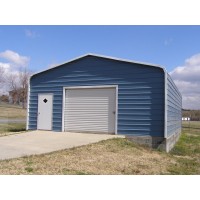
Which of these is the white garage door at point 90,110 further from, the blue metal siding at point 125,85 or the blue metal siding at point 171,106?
the blue metal siding at point 171,106

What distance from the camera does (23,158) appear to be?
299 inches

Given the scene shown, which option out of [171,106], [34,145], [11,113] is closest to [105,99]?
[171,106]

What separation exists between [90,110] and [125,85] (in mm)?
2220

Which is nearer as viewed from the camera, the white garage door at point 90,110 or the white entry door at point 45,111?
the white garage door at point 90,110

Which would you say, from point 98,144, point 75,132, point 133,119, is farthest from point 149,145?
point 75,132

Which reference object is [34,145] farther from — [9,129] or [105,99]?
[9,129]

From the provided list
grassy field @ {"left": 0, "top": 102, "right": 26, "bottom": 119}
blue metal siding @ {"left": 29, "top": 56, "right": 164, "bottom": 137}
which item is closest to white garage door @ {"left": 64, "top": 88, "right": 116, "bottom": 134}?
blue metal siding @ {"left": 29, "top": 56, "right": 164, "bottom": 137}

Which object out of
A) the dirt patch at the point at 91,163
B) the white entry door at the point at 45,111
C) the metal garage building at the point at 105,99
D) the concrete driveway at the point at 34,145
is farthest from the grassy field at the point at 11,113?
the dirt patch at the point at 91,163

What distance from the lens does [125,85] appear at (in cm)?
1282

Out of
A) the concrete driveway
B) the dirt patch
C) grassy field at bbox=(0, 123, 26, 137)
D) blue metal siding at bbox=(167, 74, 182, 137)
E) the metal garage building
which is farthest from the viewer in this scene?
grassy field at bbox=(0, 123, 26, 137)

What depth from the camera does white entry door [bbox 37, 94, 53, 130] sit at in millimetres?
14734

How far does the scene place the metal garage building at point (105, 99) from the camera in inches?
470

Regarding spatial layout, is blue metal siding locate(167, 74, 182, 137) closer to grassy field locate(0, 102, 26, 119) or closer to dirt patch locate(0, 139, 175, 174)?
dirt patch locate(0, 139, 175, 174)
